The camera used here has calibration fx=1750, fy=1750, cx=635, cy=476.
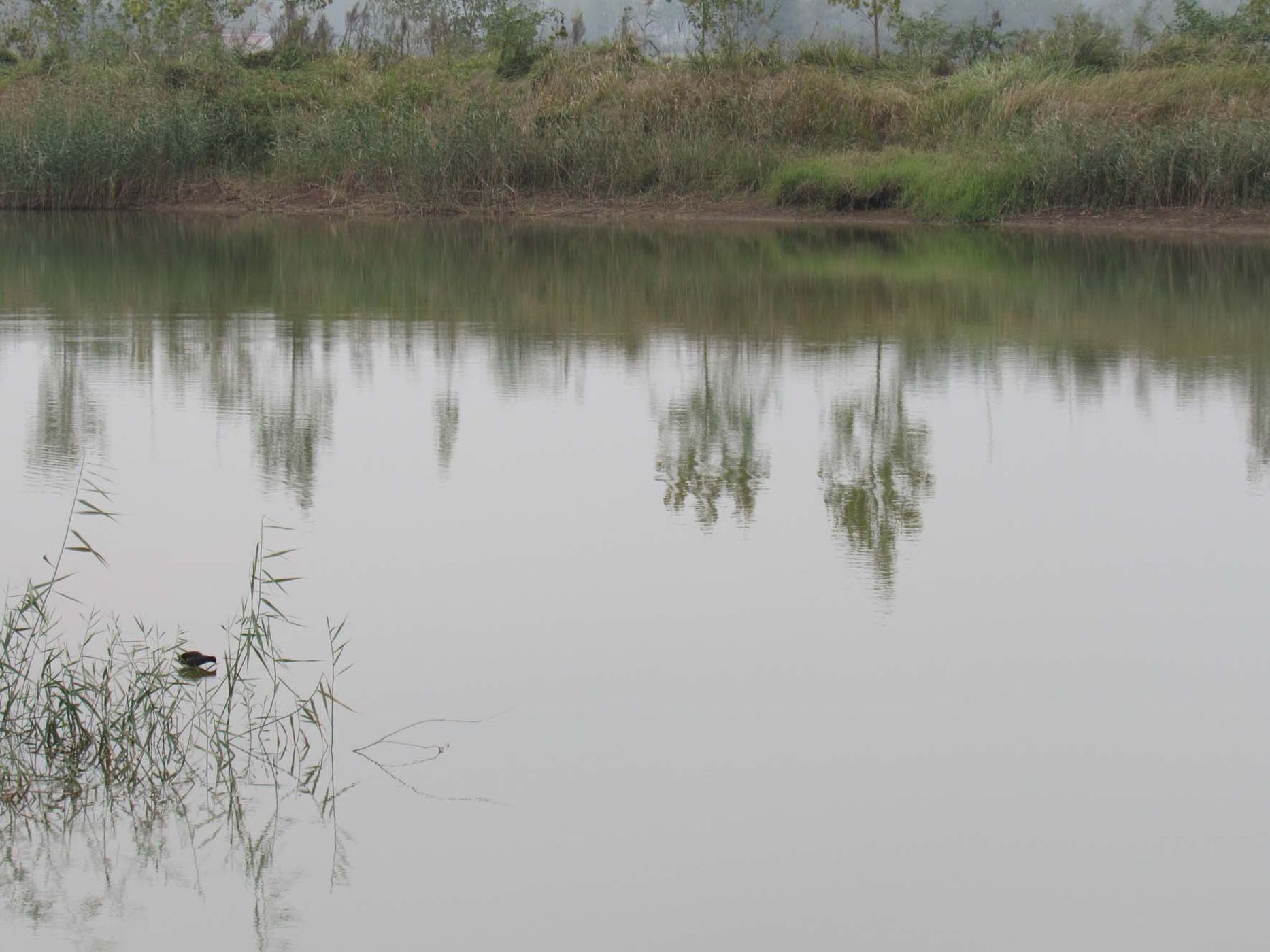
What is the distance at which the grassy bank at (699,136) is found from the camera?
21.9m

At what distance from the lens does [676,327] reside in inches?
495

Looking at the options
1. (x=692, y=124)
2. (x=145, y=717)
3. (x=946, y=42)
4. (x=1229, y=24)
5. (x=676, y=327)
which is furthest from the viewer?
(x=946, y=42)

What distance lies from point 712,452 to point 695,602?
8.47 ft

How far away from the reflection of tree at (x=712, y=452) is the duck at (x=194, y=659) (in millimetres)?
2223

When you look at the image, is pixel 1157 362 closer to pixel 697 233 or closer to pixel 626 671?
pixel 626 671

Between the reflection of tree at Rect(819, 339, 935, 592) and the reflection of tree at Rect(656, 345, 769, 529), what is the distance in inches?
13.0

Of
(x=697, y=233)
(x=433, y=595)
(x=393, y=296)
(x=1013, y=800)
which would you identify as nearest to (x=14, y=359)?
(x=393, y=296)

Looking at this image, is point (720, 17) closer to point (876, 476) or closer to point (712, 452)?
point (712, 452)

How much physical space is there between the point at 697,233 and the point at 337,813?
1777 centimetres

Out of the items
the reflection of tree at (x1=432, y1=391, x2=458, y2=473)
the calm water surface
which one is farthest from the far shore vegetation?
the reflection of tree at (x1=432, y1=391, x2=458, y2=473)

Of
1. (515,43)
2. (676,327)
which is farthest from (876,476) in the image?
(515,43)

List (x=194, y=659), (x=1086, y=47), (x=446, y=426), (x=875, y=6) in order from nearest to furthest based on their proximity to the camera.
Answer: (x=194, y=659)
(x=446, y=426)
(x=1086, y=47)
(x=875, y=6)

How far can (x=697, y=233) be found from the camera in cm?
2128

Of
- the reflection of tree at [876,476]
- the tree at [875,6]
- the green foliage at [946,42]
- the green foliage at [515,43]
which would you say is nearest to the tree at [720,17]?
the tree at [875,6]
